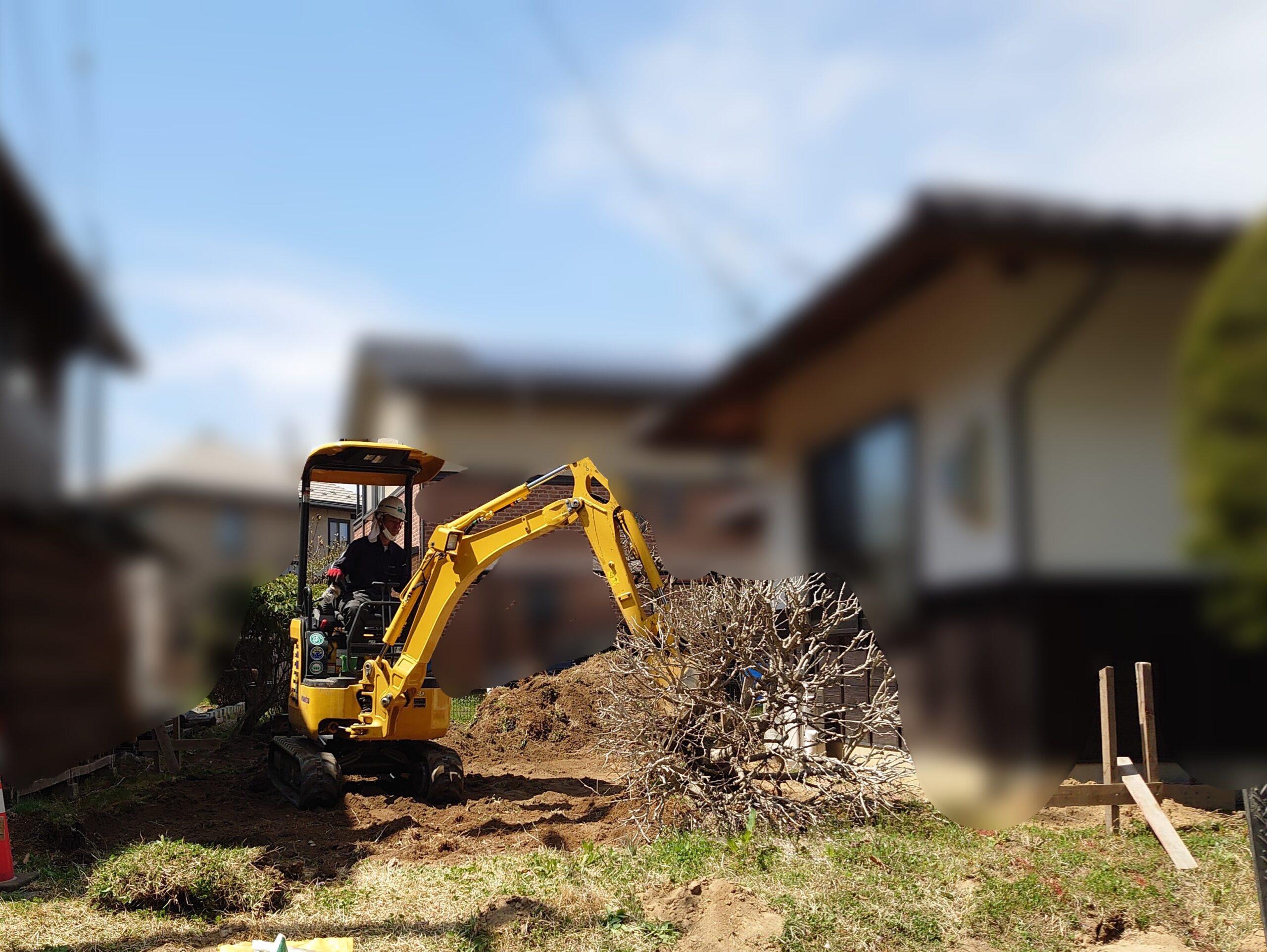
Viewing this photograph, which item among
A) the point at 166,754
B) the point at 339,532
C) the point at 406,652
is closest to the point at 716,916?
the point at 339,532

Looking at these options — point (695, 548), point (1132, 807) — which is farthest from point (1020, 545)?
point (1132, 807)

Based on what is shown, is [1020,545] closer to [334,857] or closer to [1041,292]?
[1041,292]

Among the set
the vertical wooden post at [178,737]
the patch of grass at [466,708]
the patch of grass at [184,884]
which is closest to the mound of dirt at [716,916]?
the patch of grass at [184,884]

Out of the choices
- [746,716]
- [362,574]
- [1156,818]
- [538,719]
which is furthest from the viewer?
[538,719]

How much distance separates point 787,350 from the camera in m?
1.05

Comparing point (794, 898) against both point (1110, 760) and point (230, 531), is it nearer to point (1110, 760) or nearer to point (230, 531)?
point (1110, 760)

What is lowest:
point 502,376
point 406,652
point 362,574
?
point 406,652

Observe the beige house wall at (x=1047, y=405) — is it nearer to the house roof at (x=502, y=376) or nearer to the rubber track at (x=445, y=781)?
the house roof at (x=502, y=376)

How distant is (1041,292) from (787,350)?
243 mm

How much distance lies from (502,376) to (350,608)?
35.3 ft

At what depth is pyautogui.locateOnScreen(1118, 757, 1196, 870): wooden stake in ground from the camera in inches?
309

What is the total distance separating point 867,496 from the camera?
107 cm

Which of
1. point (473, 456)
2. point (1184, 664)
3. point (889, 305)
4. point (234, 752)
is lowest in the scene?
point (234, 752)

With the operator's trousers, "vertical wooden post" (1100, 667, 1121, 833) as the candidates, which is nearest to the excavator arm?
the operator's trousers
